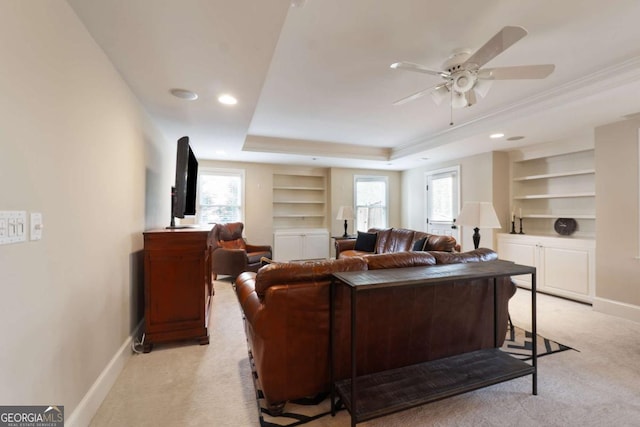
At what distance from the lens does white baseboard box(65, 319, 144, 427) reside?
1.50m

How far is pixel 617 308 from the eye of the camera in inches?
130

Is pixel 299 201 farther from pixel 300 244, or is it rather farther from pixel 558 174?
pixel 558 174

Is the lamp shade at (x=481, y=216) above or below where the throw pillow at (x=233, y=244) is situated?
above

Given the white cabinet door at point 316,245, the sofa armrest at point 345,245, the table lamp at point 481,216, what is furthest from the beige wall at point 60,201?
the white cabinet door at point 316,245

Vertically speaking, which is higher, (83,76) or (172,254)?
(83,76)

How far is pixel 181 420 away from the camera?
1.63 meters

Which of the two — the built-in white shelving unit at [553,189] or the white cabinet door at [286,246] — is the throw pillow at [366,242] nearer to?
the white cabinet door at [286,246]

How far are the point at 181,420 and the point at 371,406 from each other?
3.64 ft

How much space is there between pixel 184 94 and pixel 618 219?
16.3 ft

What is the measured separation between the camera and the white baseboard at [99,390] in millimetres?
1501

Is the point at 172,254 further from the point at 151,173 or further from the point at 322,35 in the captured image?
the point at 322,35

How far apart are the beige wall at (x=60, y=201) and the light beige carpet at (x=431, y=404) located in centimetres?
29

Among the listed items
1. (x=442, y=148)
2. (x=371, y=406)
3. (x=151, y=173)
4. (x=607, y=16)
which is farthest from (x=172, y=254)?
(x=442, y=148)

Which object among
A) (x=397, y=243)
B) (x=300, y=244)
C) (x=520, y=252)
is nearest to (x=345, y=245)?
(x=397, y=243)
